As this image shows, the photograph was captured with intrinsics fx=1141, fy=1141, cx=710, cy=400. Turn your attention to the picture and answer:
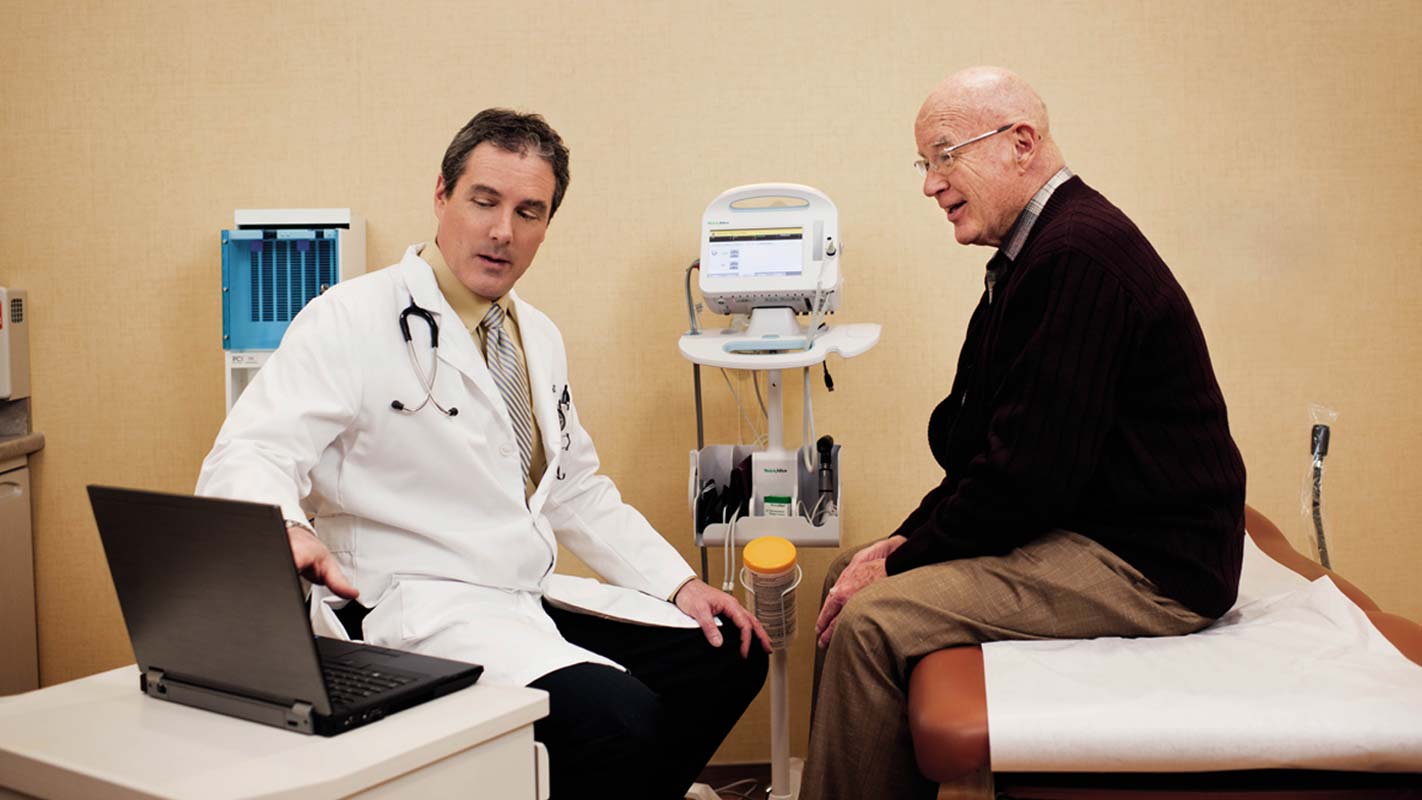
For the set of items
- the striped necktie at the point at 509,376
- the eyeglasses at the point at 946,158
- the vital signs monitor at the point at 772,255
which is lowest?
the striped necktie at the point at 509,376

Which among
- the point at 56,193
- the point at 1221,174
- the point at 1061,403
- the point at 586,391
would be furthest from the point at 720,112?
the point at 56,193

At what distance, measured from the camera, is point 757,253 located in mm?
2301

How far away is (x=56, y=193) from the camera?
2758 millimetres

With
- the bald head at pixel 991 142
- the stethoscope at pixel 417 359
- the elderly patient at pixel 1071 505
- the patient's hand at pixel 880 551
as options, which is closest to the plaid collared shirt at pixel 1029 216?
the bald head at pixel 991 142

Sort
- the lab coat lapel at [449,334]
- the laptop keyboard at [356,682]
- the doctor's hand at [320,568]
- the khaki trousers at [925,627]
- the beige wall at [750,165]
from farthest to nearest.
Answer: the beige wall at [750,165], the lab coat lapel at [449,334], the khaki trousers at [925,627], the doctor's hand at [320,568], the laptop keyboard at [356,682]

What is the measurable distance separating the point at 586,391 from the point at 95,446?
47.7 inches

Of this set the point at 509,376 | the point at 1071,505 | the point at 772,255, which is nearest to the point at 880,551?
the point at 1071,505

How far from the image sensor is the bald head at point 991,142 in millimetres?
1905

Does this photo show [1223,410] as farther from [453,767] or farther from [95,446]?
[95,446]

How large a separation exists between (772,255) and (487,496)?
32.2 inches

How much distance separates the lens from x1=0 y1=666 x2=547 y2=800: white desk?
958 mm

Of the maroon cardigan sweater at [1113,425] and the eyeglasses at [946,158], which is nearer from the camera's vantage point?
the maroon cardigan sweater at [1113,425]

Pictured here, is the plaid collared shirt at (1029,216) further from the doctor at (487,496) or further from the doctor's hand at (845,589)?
the doctor at (487,496)

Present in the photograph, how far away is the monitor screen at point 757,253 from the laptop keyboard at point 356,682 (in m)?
1.29
